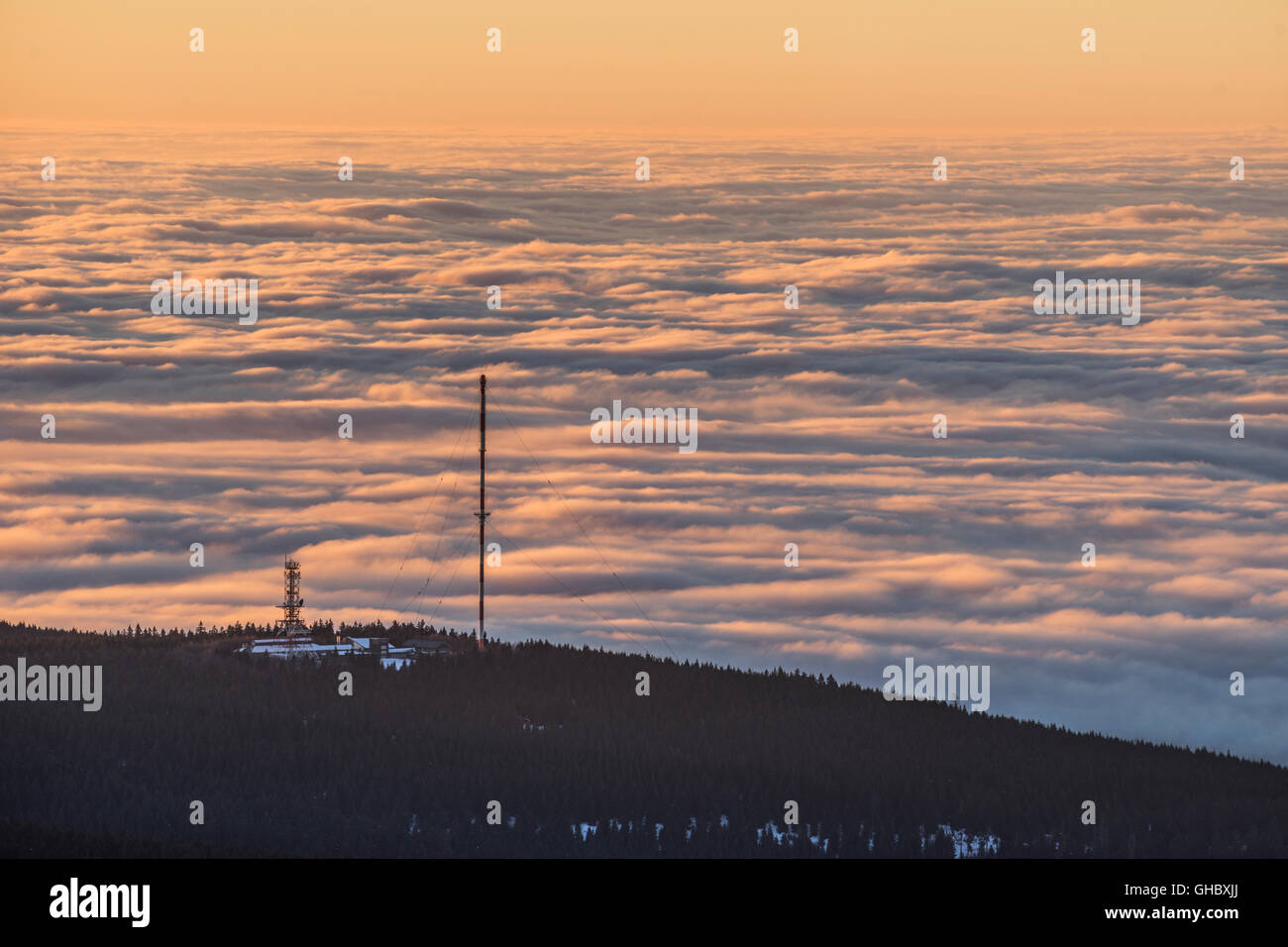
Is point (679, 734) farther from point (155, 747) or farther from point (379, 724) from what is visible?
point (155, 747)

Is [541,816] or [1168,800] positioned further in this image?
[1168,800]

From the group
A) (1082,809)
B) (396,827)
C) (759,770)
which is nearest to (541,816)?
(396,827)

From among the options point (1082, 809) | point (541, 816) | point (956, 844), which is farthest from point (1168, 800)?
point (541, 816)
